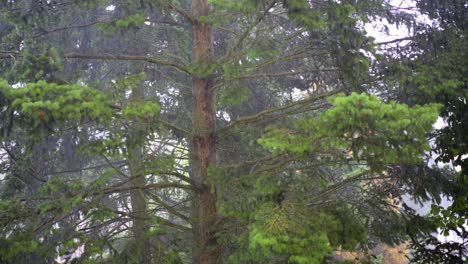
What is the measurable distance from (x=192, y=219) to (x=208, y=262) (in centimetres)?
62

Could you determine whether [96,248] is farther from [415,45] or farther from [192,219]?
[415,45]

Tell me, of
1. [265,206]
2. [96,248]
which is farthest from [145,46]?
[265,206]

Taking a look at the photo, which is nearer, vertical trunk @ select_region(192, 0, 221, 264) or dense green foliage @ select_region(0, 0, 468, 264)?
dense green foliage @ select_region(0, 0, 468, 264)

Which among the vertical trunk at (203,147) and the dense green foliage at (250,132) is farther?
the vertical trunk at (203,147)

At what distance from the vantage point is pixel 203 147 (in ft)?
24.2

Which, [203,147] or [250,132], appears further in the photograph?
[203,147]

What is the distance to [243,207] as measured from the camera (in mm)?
5680

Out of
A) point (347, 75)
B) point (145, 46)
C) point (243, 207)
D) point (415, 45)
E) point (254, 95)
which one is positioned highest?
point (145, 46)

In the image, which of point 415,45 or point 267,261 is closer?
point 267,261

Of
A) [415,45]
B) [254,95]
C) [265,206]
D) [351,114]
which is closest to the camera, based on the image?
[351,114]

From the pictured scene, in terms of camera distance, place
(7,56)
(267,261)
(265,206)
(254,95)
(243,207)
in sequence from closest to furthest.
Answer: (265,206), (243,207), (7,56), (267,261), (254,95)

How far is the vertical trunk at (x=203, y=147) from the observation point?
6.95 metres

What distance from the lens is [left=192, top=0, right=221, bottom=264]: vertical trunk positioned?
22.8 ft

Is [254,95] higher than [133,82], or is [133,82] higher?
[254,95]
